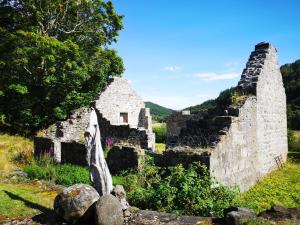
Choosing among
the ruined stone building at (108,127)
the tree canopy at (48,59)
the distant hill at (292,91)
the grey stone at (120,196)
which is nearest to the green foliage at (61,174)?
the ruined stone building at (108,127)

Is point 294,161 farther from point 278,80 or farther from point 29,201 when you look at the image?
point 29,201

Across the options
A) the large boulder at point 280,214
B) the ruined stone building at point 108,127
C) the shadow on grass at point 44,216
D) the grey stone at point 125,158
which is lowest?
the shadow on grass at point 44,216

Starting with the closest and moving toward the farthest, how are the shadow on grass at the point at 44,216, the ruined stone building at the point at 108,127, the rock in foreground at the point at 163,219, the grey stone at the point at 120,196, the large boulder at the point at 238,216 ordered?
the large boulder at the point at 238,216, the rock in foreground at the point at 163,219, the shadow on grass at the point at 44,216, the grey stone at the point at 120,196, the ruined stone building at the point at 108,127

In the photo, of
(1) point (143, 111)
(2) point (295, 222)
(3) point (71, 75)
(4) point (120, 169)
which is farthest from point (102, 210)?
(1) point (143, 111)

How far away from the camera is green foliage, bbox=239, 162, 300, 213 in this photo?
10528 mm

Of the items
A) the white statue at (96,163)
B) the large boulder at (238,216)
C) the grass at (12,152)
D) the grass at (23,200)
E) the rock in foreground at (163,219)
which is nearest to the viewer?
the large boulder at (238,216)

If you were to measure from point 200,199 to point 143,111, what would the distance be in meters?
18.4

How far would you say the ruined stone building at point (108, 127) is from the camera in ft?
46.3

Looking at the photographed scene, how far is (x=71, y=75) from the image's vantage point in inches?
846

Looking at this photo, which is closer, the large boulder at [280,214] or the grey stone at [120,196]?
the large boulder at [280,214]

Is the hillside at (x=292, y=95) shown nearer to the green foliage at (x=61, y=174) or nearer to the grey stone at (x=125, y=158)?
the grey stone at (x=125, y=158)

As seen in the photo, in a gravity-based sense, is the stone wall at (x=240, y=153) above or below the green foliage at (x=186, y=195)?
above

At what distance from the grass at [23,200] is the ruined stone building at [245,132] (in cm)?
374

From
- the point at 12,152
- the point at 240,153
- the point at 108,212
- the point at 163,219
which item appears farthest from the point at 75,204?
the point at 12,152
